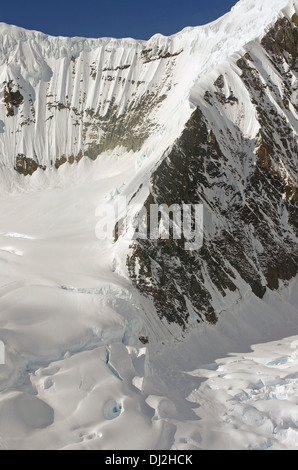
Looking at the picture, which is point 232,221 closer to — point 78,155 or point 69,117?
point 78,155

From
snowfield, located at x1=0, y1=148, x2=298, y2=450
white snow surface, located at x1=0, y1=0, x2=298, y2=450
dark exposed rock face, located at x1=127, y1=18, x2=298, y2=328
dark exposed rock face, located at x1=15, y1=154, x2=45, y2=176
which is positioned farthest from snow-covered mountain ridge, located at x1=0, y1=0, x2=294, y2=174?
snowfield, located at x1=0, y1=148, x2=298, y2=450

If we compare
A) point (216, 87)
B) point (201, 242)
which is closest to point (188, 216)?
point (201, 242)

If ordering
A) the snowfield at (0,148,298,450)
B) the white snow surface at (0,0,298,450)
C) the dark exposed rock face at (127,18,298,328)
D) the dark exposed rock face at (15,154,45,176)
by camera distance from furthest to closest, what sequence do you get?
the dark exposed rock face at (15,154,45,176), the dark exposed rock face at (127,18,298,328), the white snow surface at (0,0,298,450), the snowfield at (0,148,298,450)

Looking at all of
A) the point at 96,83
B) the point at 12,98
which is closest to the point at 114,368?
the point at 96,83

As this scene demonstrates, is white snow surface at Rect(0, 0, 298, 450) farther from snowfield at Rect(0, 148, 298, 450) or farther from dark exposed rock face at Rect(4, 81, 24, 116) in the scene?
dark exposed rock face at Rect(4, 81, 24, 116)

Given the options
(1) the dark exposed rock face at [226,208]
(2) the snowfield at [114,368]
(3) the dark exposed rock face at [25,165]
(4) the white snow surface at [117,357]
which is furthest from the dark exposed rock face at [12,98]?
(2) the snowfield at [114,368]
